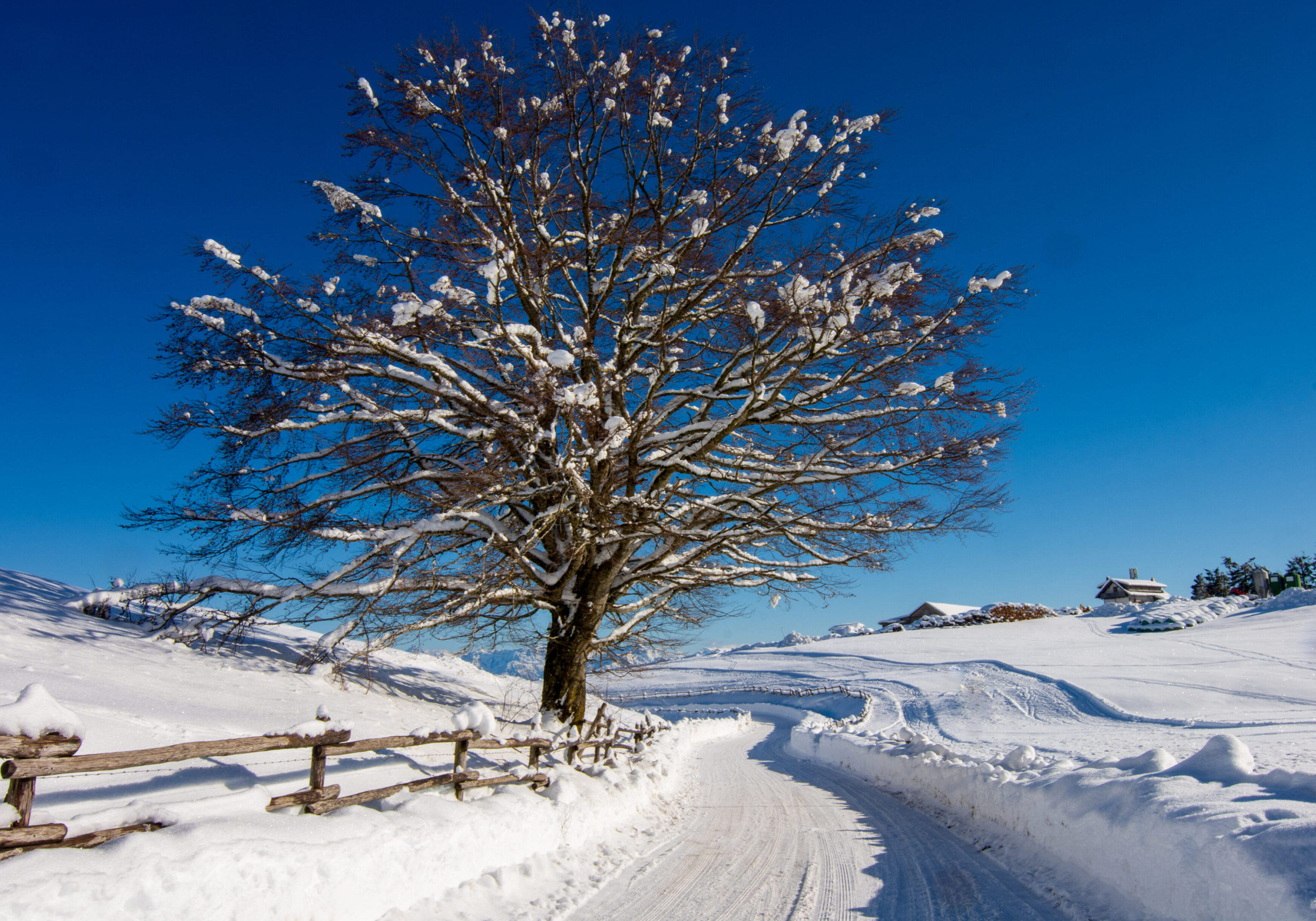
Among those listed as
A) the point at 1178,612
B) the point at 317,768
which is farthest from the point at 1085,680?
the point at 317,768

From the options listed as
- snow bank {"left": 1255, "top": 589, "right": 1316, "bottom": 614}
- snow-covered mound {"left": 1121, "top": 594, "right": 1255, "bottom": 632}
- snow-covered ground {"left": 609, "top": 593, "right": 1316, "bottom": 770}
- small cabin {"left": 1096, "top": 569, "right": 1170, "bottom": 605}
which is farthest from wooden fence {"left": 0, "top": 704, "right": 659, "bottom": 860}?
small cabin {"left": 1096, "top": 569, "right": 1170, "bottom": 605}

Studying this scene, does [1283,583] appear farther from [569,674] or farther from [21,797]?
[21,797]

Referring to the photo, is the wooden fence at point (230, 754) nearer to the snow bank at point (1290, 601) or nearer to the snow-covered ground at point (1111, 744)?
the snow-covered ground at point (1111, 744)

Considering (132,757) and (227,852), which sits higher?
(132,757)

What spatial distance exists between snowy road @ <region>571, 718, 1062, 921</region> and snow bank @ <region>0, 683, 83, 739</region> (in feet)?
11.4

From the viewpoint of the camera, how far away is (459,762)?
253 inches

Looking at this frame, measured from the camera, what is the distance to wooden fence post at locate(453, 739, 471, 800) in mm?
6316

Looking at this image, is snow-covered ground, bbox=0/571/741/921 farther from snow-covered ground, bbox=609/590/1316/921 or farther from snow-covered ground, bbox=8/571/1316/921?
snow-covered ground, bbox=609/590/1316/921

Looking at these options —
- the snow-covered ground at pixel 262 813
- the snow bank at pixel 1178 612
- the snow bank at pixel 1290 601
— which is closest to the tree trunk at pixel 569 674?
the snow-covered ground at pixel 262 813

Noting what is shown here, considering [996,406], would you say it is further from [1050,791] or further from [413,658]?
[413,658]

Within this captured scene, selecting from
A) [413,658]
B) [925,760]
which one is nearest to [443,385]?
[925,760]

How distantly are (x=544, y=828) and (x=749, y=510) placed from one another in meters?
5.54

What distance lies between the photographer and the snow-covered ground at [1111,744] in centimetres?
418

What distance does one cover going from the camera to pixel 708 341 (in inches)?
428
